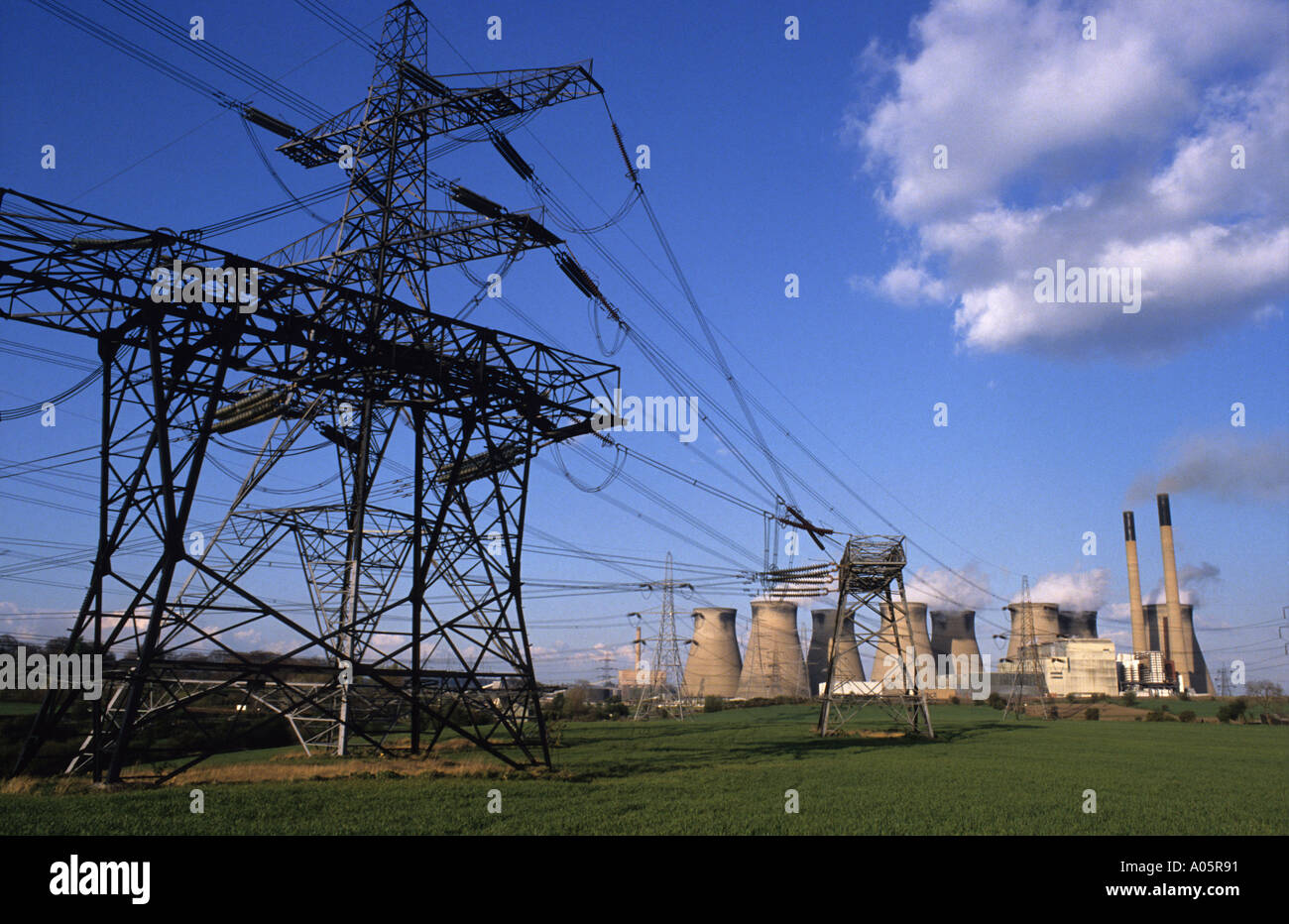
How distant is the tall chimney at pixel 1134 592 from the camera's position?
371 feet

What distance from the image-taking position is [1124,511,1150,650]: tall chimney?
11294cm

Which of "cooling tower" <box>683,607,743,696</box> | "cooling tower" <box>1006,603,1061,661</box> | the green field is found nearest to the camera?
the green field

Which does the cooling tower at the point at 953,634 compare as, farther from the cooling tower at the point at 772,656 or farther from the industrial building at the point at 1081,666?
the cooling tower at the point at 772,656

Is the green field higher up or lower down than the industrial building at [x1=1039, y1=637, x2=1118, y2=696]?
higher up

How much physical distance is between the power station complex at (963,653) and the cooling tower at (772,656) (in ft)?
0.39

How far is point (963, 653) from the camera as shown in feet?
366

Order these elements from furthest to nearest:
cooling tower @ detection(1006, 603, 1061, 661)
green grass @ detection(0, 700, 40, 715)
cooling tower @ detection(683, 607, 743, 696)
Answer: cooling tower @ detection(1006, 603, 1061, 661) < cooling tower @ detection(683, 607, 743, 696) < green grass @ detection(0, 700, 40, 715)

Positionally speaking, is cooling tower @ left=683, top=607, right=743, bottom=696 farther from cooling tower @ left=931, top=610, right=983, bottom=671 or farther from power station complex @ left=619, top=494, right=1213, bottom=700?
cooling tower @ left=931, top=610, right=983, bottom=671

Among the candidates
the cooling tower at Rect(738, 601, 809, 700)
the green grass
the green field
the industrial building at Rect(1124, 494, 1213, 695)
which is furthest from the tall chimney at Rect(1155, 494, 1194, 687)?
the green grass

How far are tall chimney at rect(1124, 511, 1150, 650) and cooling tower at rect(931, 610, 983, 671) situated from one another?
20.9 meters

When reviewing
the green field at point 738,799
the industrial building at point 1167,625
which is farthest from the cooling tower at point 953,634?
the green field at point 738,799
